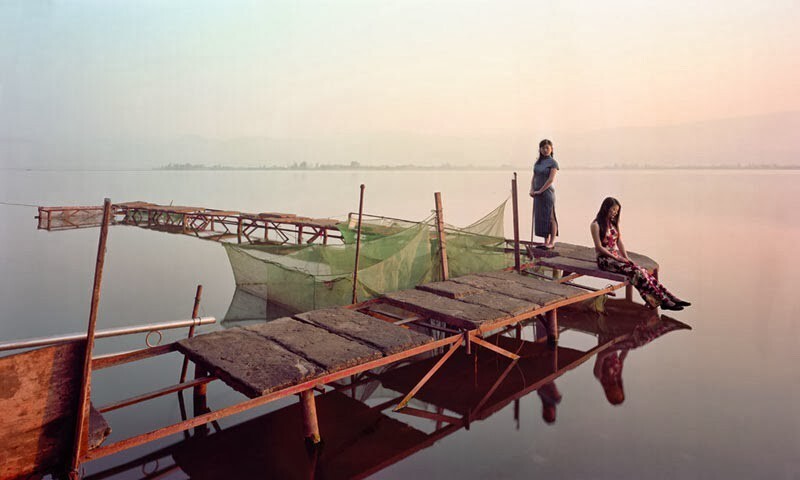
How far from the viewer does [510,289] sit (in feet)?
24.1

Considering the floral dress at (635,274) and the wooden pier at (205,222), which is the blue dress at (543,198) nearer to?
the floral dress at (635,274)

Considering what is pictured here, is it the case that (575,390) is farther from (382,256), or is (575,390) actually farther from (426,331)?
(382,256)

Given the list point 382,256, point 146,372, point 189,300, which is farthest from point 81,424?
point 189,300

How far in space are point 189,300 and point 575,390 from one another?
10054mm

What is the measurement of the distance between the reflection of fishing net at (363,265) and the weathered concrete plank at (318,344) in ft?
7.69

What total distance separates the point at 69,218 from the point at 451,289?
26324mm

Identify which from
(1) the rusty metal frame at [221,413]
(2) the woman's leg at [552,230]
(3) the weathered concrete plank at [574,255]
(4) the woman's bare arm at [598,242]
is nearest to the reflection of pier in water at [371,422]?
(1) the rusty metal frame at [221,413]

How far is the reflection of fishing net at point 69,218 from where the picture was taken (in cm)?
2527

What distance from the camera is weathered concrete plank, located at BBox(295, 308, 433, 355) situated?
200 inches

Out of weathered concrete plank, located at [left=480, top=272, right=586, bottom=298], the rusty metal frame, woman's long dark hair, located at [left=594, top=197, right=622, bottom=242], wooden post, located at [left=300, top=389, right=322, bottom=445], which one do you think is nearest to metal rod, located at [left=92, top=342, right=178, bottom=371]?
the rusty metal frame

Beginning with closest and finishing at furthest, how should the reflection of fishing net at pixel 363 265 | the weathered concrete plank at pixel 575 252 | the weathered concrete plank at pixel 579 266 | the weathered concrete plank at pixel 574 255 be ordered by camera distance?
the weathered concrete plank at pixel 579 266 → the reflection of fishing net at pixel 363 265 → the weathered concrete plank at pixel 574 255 → the weathered concrete plank at pixel 575 252

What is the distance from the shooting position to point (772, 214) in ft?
101

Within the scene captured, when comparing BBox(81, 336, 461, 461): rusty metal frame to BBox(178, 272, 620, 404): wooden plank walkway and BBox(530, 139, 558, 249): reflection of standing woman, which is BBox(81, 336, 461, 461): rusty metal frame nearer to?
BBox(178, 272, 620, 404): wooden plank walkway

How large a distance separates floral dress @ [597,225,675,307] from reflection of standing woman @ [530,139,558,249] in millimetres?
1465
